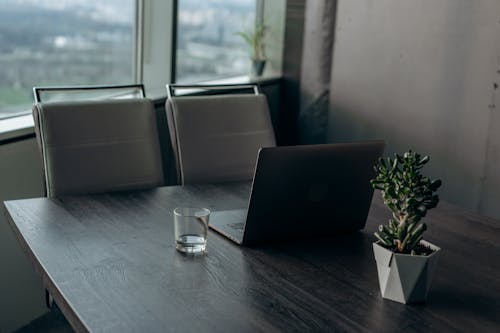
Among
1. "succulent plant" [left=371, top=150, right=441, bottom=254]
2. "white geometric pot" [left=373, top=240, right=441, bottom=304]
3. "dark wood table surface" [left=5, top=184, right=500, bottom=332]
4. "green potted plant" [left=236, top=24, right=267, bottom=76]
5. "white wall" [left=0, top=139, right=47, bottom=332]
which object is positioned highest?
"green potted plant" [left=236, top=24, right=267, bottom=76]

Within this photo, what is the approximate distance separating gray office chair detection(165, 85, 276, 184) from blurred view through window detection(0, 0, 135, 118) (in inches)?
29.8

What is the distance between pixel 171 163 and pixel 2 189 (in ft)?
3.25


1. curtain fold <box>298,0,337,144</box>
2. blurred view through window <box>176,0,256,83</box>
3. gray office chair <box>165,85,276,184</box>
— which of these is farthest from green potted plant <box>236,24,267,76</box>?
gray office chair <box>165,85,276,184</box>

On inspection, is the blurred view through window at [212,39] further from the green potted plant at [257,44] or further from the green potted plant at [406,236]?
the green potted plant at [406,236]

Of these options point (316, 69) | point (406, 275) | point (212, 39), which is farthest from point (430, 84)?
point (406, 275)

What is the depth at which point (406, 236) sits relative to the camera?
1.43 m

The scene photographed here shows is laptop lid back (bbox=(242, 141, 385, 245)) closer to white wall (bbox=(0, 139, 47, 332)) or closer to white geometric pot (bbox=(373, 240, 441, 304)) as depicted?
white geometric pot (bbox=(373, 240, 441, 304))

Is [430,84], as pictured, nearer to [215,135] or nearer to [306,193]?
[215,135]

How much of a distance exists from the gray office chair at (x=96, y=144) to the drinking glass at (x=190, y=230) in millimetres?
678

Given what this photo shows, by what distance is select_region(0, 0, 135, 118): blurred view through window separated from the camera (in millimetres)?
2828

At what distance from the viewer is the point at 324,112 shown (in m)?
4.05

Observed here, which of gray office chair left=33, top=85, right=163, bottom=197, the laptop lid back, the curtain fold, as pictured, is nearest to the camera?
the laptop lid back

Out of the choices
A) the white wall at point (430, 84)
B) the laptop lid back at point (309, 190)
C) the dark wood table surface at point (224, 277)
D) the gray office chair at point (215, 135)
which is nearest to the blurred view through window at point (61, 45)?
the gray office chair at point (215, 135)

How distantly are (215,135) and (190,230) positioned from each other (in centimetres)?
91
